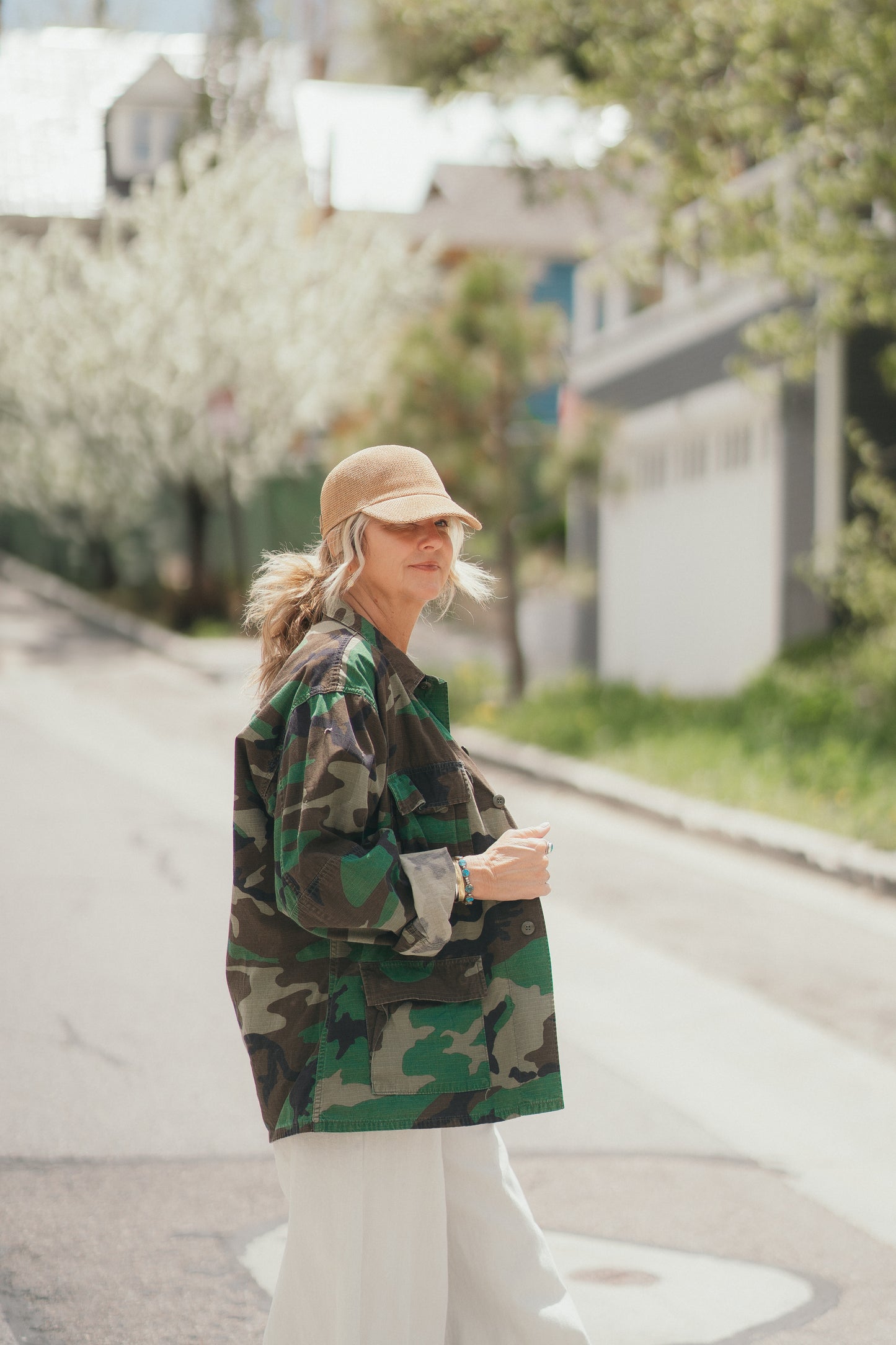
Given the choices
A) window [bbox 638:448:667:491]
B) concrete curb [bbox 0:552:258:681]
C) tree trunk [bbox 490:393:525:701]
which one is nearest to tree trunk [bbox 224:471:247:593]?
concrete curb [bbox 0:552:258:681]

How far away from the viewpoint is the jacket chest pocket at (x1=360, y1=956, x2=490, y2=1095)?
97.0 inches

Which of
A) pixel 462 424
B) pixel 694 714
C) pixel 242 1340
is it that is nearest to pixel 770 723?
pixel 694 714

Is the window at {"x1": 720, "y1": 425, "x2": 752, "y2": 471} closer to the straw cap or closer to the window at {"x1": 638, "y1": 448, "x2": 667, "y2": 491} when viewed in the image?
the window at {"x1": 638, "y1": 448, "x2": 667, "y2": 491}

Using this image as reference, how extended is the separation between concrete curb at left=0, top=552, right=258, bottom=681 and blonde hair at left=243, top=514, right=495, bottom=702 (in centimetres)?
1172

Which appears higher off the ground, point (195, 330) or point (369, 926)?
point (195, 330)

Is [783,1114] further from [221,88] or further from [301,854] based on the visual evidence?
[221,88]

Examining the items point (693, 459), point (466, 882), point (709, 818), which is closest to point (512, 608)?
point (693, 459)

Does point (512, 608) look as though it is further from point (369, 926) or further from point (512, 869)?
point (369, 926)

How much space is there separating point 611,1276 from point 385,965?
1.54 meters

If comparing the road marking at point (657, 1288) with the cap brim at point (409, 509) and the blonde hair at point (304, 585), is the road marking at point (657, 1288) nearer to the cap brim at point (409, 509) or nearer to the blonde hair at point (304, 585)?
the blonde hair at point (304, 585)

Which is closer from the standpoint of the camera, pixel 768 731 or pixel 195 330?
pixel 768 731

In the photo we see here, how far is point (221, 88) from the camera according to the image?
2733 centimetres

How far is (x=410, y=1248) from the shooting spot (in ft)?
8.34

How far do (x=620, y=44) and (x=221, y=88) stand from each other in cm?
1744
